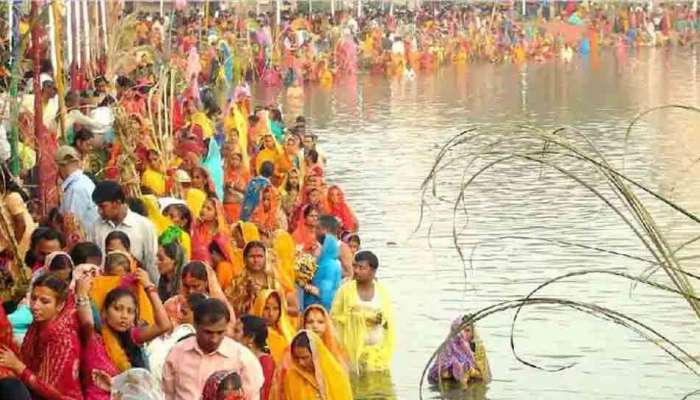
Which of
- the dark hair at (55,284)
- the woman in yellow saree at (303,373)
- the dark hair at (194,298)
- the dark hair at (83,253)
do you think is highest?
the dark hair at (55,284)

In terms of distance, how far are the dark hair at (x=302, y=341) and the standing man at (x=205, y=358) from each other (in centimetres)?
102

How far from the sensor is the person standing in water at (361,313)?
367 inches

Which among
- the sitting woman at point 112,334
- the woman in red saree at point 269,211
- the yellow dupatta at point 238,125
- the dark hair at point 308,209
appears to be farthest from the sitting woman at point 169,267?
the yellow dupatta at point 238,125

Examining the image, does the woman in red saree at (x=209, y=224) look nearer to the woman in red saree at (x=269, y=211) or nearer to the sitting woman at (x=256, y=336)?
the woman in red saree at (x=269, y=211)

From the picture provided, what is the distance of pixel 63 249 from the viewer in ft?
26.8

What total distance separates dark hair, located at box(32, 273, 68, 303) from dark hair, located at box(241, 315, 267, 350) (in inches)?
45.8

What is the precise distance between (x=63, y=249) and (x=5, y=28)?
311 inches

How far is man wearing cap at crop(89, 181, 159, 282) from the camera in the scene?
28.1ft

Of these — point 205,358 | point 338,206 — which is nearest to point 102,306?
point 205,358

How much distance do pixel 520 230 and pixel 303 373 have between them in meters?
7.78

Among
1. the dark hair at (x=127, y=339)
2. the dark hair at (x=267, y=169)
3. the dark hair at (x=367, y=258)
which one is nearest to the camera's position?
the dark hair at (x=127, y=339)

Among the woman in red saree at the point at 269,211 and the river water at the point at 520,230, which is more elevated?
the woman in red saree at the point at 269,211

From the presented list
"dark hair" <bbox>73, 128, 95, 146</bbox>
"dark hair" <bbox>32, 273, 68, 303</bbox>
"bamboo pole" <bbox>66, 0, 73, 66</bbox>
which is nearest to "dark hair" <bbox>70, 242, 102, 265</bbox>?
"dark hair" <bbox>32, 273, 68, 303</bbox>

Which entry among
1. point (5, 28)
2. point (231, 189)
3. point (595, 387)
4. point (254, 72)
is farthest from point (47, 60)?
point (254, 72)
